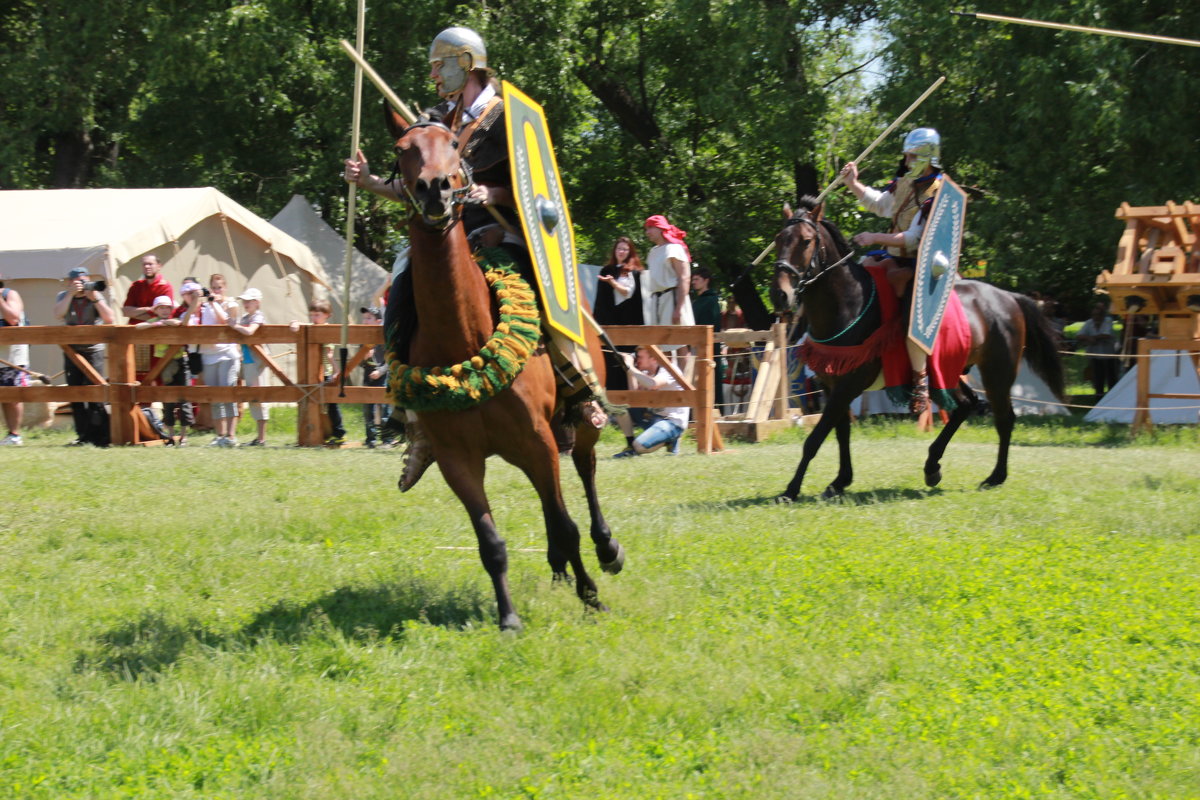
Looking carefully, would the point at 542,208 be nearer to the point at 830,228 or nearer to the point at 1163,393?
the point at 830,228

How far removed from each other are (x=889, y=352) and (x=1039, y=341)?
258 centimetres

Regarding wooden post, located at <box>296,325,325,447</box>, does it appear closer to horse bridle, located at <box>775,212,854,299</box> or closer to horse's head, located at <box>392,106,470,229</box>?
horse bridle, located at <box>775,212,854,299</box>

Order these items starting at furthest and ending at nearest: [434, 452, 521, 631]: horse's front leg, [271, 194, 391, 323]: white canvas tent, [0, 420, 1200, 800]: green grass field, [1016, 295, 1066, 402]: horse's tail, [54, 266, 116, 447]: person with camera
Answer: [271, 194, 391, 323]: white canvas tent
[54, 266, 116, 447]: person with camera
[1016, 295, 1066, 402]: horse's tail
[434, 452, 521, 631]: horse's front leg
[0, 420, 1200, 800]: green grass field

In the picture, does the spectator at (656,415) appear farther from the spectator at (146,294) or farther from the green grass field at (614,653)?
the spectator at (146,294)

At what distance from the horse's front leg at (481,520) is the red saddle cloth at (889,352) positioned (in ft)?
15.3

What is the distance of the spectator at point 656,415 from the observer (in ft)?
44.7

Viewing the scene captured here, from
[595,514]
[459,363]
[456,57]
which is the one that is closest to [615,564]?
[595,514]

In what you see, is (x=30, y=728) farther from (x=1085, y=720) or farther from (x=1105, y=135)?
(x=1105, y=135)

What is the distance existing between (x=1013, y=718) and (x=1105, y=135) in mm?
14272

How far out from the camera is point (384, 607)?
6.66 meters

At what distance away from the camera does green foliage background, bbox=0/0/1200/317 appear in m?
18.5

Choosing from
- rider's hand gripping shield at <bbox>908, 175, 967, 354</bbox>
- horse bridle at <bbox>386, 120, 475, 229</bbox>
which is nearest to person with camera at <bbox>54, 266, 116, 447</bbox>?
rider's hand gripping shield at <bbox>908, 175, 967, 354</bbox>

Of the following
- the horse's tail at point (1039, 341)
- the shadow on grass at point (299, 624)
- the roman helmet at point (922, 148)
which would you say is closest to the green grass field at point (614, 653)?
the shadow on grass at point (299, 624)

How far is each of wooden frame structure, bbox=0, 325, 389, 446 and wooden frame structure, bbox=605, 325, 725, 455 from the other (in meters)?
2.89
